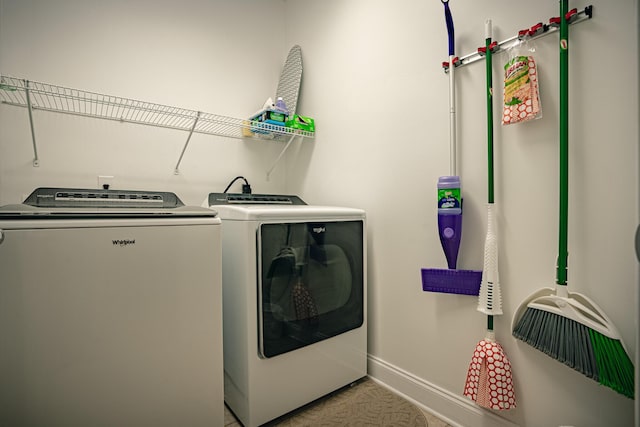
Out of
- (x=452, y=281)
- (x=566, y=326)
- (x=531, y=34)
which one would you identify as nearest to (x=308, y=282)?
(x=452, y=281)

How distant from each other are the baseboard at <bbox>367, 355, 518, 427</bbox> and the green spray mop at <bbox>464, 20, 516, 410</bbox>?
154mm

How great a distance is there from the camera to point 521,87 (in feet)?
3.23

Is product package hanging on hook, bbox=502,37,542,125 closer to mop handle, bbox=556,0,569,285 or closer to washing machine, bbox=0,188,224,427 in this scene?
mop handle, bbox=556,0,569,285

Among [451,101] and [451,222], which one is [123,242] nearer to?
[451,222]

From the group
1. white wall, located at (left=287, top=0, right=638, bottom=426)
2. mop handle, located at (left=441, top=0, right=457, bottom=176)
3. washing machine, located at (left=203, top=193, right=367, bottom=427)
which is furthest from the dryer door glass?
mop handle, located at (left=441, top=0, right=457, bottom=176)

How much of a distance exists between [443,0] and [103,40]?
164 centimetres

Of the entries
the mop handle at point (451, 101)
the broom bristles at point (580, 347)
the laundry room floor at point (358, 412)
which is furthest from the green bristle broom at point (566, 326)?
the laundry room floor at point (358, 412)

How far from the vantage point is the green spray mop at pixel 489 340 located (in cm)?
102

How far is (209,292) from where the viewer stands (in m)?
1.09

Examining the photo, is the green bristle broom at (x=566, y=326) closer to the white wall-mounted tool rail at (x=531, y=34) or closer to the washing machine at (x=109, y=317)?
the white wall-mounted tool rail at (x=531, y=34)

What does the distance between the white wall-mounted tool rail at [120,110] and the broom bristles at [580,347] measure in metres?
1.51

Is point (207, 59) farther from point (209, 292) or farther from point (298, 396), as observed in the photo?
point (298, 396)

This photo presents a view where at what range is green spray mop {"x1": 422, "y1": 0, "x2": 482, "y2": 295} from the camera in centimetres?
113

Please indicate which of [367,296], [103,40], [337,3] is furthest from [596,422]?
[103,40]
